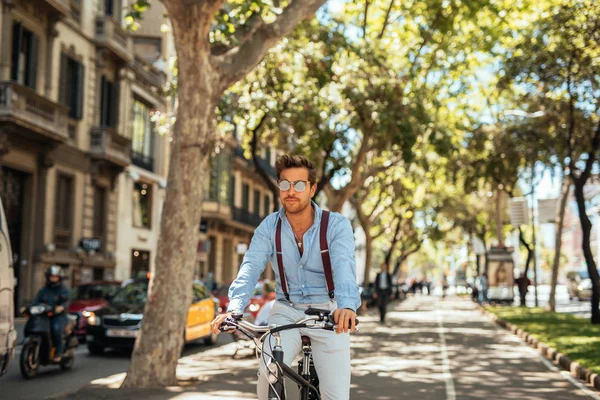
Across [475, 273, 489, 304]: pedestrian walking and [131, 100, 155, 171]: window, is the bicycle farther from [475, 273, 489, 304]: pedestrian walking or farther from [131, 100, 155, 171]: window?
[475, 273, 489, 304]: pedestrian walking

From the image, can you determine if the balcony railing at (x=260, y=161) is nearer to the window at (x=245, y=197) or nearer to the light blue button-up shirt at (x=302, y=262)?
the window at (x=245, y=197)

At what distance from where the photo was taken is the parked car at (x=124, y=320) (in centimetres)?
1368

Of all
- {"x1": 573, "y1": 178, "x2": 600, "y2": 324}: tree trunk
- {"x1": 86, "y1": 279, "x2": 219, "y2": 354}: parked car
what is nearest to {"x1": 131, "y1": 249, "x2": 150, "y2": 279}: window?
{"x1": 86, "y1": 279, "x2": 219, "y2": 354}: parked car

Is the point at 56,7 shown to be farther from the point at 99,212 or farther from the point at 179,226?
the point at 179,226

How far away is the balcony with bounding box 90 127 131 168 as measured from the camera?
26.1m

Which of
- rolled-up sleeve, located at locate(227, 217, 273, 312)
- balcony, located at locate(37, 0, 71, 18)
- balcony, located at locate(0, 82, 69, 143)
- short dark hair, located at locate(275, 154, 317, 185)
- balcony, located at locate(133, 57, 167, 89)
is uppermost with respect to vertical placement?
balcony, located at locate(133, 57, 167, 89)

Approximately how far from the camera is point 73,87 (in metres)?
25.2

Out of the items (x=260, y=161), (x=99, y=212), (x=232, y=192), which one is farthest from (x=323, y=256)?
(x=260, y=161)

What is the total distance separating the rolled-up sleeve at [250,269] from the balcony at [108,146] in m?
22.6

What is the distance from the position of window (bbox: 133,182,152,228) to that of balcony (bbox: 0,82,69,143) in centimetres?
856

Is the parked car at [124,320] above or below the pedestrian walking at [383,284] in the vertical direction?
below

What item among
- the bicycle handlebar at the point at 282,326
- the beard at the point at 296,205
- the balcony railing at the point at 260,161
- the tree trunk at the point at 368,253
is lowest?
the bicycle handlebar at the point at 282,326

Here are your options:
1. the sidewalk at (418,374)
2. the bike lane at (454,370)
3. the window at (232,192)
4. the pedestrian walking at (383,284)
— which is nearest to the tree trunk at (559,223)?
the pedestrian walking at (383,284)

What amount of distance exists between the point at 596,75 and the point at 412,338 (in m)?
7.54
